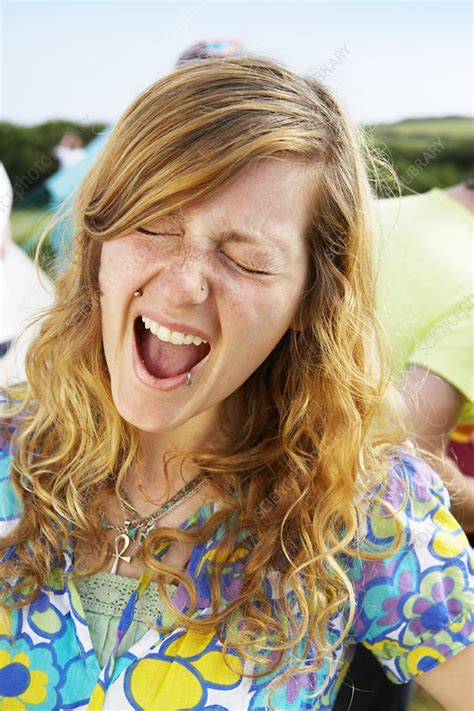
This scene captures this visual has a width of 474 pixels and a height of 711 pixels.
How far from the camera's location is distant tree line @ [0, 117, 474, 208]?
7656 mm

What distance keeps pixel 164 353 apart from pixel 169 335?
8 centimetres

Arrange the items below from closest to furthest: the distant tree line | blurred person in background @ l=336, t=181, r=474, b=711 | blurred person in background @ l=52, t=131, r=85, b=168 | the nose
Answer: the nose → blurred person in background @ l=336, t=181, r=474, b=711 → blurred person in background @ l=52, t=131, r=85, b=168 → the distant tree line

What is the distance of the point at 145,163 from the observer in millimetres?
1358

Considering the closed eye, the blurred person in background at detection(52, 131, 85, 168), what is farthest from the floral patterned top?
the blurred person in background at detection(52, 131, 85, 168)

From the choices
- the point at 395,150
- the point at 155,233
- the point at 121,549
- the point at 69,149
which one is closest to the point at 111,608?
the point at 121,549

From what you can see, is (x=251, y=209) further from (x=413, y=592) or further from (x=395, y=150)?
(x=395, y=150)

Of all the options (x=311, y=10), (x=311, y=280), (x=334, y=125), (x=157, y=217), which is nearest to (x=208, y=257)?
(x=157, y=217)

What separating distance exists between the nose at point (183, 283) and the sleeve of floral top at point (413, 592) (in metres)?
0.55

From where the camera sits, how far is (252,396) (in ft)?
5.52

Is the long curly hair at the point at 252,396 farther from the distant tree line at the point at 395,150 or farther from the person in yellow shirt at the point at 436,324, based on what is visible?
the distant tree line at the point at 395,150

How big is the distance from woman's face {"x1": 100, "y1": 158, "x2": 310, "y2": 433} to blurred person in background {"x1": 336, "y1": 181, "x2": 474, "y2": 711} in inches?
20.2

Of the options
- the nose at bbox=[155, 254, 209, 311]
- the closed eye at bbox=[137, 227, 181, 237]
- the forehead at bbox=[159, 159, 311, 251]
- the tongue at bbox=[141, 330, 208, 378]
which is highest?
the forehead at bbox=[159, 159, 311, 251]

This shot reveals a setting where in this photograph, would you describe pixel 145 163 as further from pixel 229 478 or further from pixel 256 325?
pixel 229 478

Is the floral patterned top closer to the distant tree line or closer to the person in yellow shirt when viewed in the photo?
the person in yellow shirt
